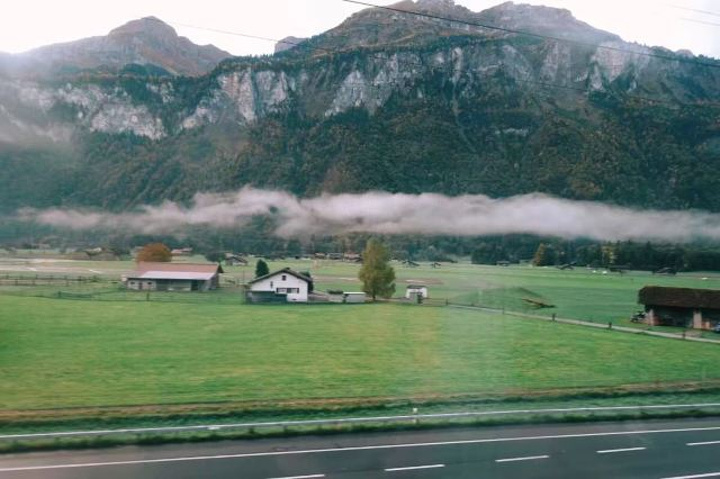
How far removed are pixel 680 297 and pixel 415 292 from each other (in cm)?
1658

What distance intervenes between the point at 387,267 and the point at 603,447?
30.6 m

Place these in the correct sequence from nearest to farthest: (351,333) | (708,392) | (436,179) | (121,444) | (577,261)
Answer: (121,444)
(708,392)
(351,333)
(577,261)
(436,179)

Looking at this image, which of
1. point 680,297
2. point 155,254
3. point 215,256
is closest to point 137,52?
point 215,256

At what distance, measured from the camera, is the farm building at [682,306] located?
32.5 m

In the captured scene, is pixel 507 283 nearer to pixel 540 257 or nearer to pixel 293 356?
pixel 540 257

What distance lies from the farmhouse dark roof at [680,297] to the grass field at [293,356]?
19.9 ft

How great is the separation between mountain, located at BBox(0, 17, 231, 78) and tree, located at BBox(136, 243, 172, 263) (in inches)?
2960

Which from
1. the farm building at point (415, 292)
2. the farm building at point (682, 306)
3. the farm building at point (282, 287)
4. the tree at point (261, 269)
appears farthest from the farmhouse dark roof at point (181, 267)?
the farm building at point (682, 306)

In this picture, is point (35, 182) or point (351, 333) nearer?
point (351, 333)

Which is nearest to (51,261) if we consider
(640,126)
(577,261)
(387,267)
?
(387,267)

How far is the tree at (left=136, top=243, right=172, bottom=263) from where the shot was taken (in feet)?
140

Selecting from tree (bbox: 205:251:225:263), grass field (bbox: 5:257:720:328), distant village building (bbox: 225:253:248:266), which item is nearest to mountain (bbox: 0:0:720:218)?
grass field (bbox: 5:257:720:328)

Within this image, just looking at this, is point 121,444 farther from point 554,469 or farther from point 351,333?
point 351,333

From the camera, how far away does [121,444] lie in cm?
1099
